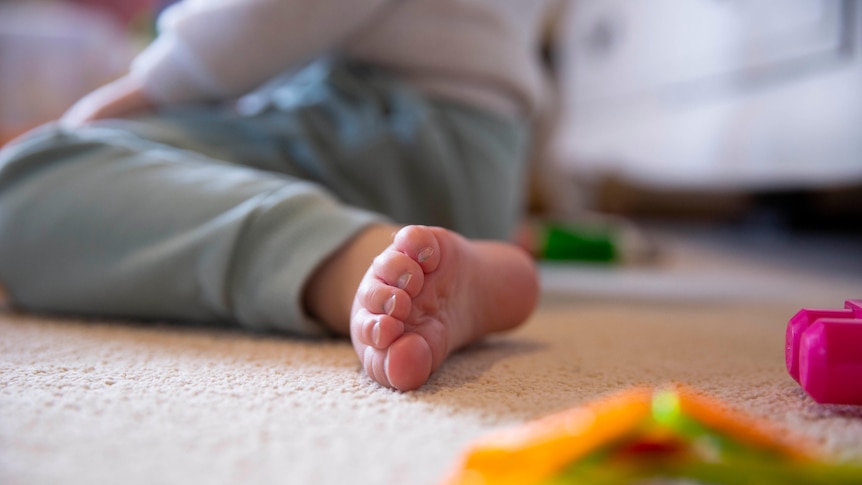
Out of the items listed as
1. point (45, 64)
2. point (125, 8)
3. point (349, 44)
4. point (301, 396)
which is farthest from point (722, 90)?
point (125, 8)

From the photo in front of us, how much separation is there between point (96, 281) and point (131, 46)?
1.85m

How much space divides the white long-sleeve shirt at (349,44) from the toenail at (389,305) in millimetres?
413

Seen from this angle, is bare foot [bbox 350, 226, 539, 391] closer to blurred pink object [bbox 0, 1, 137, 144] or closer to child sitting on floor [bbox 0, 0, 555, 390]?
child sitting on floor [bbox 0, 0, 555, 390]

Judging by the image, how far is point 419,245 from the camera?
407 millimetres

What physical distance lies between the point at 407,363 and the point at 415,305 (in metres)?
0.04

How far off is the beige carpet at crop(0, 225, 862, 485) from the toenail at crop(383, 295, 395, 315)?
46 mm

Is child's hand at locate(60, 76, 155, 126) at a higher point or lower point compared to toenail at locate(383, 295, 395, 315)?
higher

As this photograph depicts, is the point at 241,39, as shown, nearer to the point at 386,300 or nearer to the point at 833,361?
the point at 386,300

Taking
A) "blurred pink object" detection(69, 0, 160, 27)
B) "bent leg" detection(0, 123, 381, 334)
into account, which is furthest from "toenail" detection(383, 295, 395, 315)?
"blurred pink object" detection(69, 0, 160, 27)

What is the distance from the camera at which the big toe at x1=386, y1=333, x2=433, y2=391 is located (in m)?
0.38

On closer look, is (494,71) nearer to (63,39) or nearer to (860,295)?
(860,295)

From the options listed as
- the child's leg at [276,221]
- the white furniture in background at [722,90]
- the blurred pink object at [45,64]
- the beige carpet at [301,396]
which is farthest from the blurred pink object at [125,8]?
the beige carpet at [301,396]

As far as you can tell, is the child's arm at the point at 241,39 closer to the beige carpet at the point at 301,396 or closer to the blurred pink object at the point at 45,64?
the beige carpet at the point at 301,396

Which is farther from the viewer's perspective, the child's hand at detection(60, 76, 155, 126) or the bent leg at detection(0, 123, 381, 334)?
the child's hand at detection(60, 76, 155, 126)
